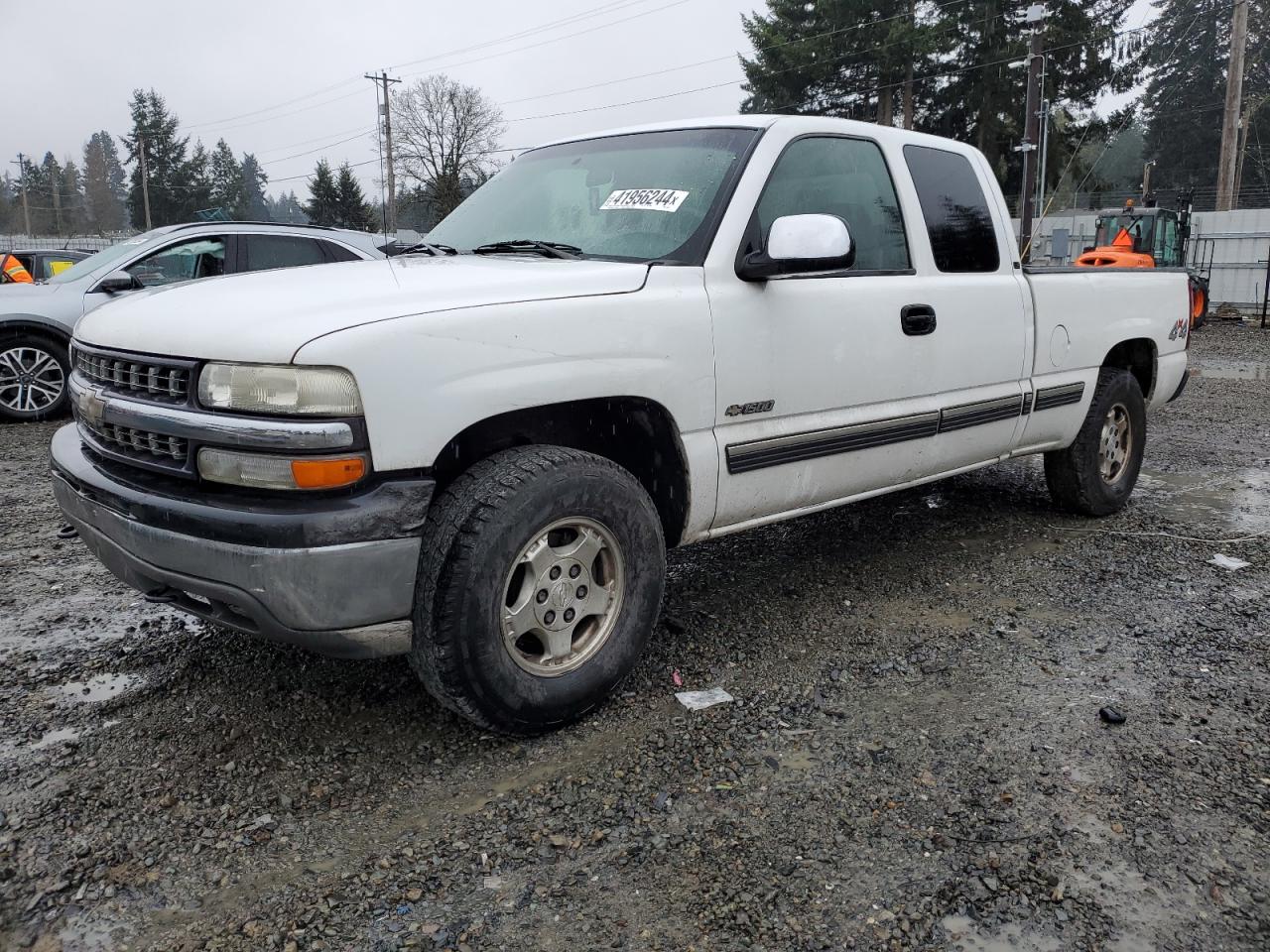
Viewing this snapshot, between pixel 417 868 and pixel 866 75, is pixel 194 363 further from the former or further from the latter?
pixel 866 75

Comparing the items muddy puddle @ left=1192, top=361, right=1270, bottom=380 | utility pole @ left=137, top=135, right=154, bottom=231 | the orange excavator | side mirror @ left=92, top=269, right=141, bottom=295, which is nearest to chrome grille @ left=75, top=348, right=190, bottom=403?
side mirror @ left=92, top=269, right=141, bottom=295

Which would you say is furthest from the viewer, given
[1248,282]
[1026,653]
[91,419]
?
[1248,282]

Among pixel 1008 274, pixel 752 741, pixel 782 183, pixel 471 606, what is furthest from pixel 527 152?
pixel 752 741

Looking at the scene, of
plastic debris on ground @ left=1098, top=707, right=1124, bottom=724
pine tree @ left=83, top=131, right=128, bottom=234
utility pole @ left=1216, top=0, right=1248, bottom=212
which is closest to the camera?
plastic debris on ground @ left=1098, top=707, right=1124, bottom=724

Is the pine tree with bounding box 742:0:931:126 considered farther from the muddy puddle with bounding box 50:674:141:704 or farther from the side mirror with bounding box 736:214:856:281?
the muddy puddle with bounding box 50:674:141:704

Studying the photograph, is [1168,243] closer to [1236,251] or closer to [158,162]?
[1236,251]

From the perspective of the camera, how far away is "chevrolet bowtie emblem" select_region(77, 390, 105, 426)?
9.35 feet

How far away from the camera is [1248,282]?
75.4ft

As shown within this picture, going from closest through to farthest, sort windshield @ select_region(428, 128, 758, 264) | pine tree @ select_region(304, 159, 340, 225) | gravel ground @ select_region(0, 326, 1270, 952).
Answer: gravel ground @ select_region(0, 326, 1270, 952), windshield @ select_region(428, 128, 758, 264), pine tree @ select_region(304, 159, 340, 225)

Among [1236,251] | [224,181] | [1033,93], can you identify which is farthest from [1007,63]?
[224,181]

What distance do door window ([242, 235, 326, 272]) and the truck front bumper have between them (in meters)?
6.55

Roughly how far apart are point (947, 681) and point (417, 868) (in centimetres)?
191

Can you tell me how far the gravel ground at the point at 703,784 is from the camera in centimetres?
218

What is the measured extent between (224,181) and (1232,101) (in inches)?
3013
